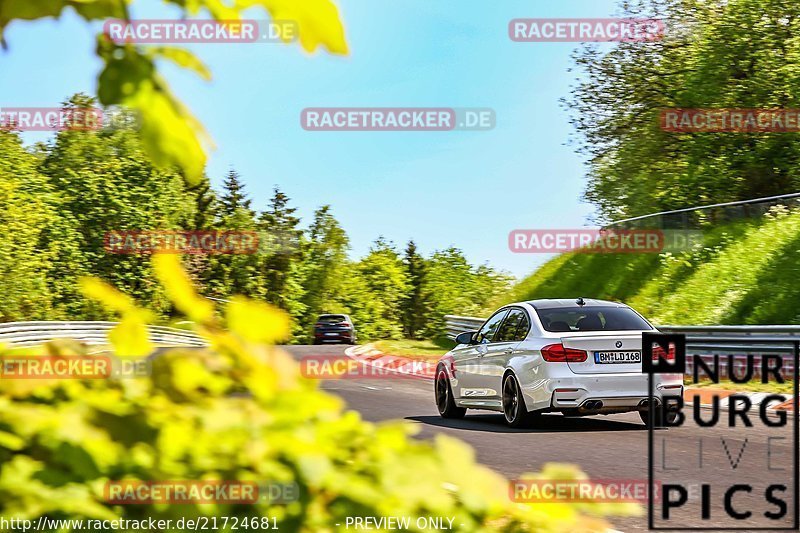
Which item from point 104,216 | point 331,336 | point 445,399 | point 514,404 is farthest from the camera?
point 104,216

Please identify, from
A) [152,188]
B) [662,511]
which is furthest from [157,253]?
[152,188]

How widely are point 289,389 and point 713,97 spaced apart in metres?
35.7

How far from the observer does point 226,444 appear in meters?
1.88

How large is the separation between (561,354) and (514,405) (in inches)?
46.7

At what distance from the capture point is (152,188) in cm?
7225

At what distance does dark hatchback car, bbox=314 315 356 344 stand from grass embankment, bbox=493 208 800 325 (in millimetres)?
18174

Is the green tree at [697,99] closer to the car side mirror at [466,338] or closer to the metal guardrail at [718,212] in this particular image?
the metal guardrail at [718,212]

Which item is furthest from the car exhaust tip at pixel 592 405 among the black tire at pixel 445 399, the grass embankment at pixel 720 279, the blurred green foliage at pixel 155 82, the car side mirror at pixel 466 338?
the grass embankment at pixel 720 279

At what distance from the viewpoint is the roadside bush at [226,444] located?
1.87 meters

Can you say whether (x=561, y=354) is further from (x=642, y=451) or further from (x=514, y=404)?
(x=642, y=451)

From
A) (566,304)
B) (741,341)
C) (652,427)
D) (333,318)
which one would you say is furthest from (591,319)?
(333,318)

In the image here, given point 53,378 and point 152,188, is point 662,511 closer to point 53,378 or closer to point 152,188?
point 53,378

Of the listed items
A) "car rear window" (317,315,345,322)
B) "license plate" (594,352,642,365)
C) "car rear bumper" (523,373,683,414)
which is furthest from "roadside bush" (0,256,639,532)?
"car rear window" (317,315,345,322)

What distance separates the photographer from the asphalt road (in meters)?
7.92
